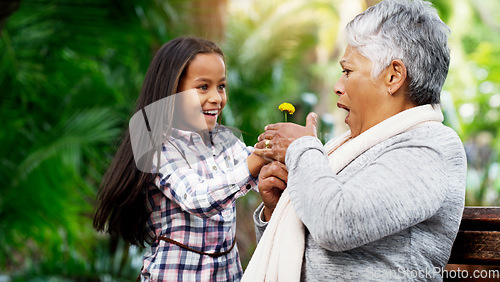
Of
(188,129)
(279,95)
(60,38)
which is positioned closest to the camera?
(188,129)

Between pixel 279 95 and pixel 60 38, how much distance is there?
2.28 m

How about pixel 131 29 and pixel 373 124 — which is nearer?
pixel 373 124

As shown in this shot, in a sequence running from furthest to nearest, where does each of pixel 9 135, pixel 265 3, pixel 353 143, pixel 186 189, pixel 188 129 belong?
pixel 265 3 < pixel 9 135 < pixel 188 129 < pixel 186 189 < pixel 353 143

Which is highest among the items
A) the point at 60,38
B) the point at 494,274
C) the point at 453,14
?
the point at 453,14

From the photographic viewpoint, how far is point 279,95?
17.9 feet

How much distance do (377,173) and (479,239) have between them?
18.9 inches

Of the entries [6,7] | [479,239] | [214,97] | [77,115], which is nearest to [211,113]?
[214,97]

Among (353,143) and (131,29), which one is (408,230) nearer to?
(353,143)

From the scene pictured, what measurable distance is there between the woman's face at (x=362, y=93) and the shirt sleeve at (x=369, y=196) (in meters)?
0.18

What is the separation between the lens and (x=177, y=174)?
165cm

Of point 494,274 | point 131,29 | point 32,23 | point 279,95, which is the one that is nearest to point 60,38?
point 32,23

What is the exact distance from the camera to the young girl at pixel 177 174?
168 cm

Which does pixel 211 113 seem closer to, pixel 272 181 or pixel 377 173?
pixel 272 181

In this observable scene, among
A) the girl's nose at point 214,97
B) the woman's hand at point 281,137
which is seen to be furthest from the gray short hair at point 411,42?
the girl's nose at point 214,97
